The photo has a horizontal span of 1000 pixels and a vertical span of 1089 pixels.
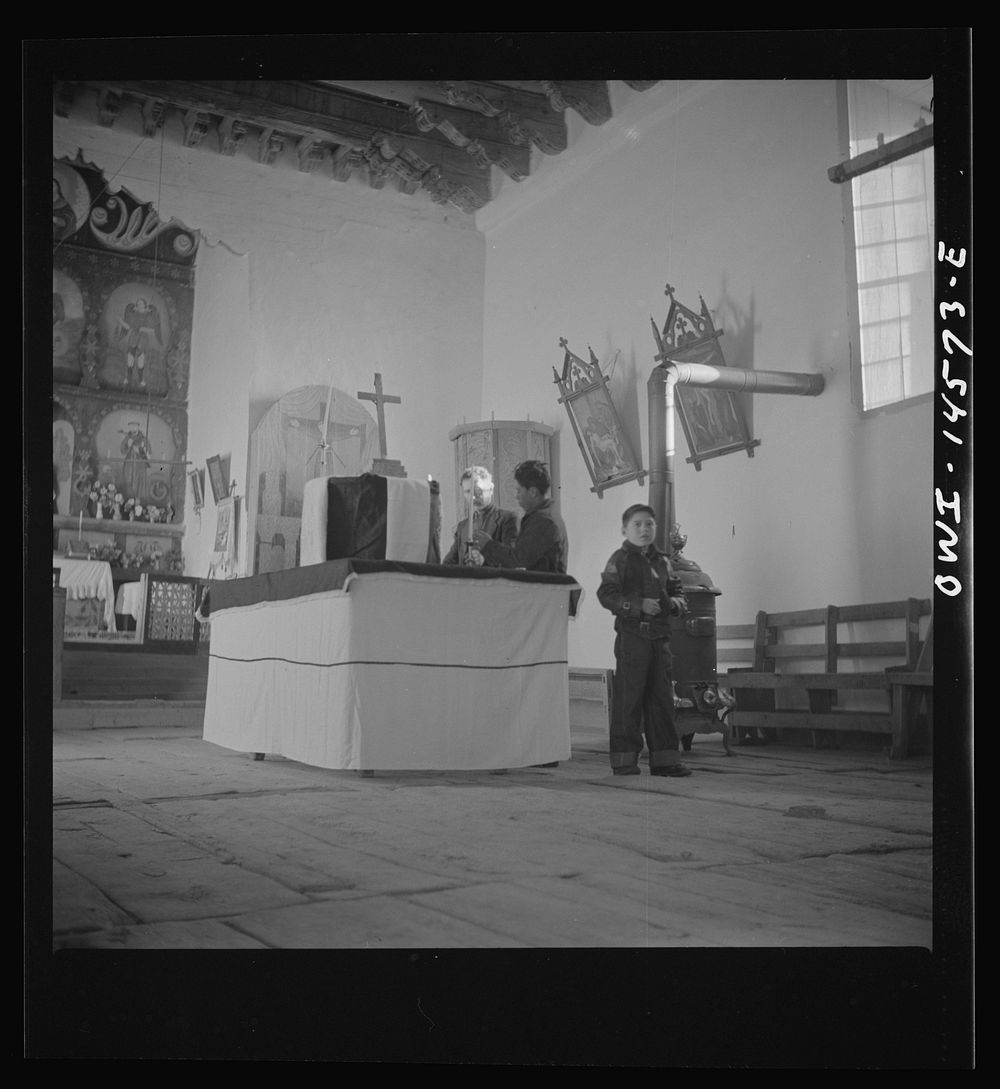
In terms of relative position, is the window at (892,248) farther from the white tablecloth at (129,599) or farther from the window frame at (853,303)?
the white tablecloth at (129,599)

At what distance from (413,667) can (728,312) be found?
1.85m

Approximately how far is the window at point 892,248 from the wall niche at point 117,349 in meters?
2.03

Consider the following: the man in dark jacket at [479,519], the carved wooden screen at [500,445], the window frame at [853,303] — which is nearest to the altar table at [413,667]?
the man in dark jacket at [479,519]

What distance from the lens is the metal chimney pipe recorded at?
3.27m

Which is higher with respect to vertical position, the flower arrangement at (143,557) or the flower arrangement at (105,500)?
the flower arrangement at (105,500)

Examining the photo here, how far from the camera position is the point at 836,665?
141 inches

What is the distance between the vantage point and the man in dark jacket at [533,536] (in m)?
3.45

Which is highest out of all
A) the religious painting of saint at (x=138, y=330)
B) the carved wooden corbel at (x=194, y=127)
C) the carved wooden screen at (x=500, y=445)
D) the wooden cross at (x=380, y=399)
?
the carved wooden corbel at (x=194, y=127)

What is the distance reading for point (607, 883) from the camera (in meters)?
2.68

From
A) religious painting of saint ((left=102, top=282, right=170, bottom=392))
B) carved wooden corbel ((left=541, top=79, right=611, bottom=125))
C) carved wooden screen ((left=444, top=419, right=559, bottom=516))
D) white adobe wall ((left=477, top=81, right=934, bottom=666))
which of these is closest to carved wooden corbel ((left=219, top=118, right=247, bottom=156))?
religious painting of saint ((left=102, top=282, right=170, bottom=392))

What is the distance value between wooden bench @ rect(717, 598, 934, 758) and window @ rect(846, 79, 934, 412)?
28.1 inches

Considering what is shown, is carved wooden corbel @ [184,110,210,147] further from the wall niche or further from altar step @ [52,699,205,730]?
altar step @ [52,699,205,730]

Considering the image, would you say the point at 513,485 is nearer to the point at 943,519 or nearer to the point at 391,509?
the point at 391,509
